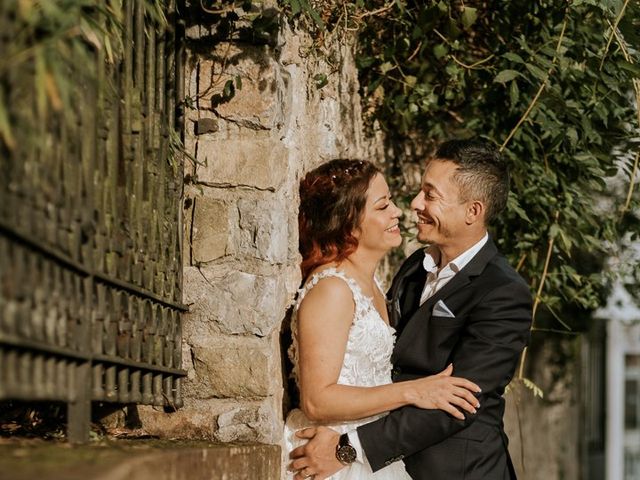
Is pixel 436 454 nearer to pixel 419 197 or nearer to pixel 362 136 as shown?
pixel 419 197

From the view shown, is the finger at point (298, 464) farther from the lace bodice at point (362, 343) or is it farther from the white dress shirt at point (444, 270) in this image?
the white dress shirt at point (444, 270)

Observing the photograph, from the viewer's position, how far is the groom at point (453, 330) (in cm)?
353

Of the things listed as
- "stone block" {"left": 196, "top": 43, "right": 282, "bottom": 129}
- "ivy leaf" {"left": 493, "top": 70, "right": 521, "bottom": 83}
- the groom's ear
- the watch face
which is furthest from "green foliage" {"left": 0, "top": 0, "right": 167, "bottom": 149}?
"ivy leaf" {"left": 493, "top": 70, "right": 521, "bottom": 83}

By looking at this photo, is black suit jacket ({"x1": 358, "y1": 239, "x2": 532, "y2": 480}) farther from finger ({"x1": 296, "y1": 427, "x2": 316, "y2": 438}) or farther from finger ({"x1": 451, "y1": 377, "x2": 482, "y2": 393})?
finger ({"x1": 296, "y1": 427, "x2": 316, "y2": 438})


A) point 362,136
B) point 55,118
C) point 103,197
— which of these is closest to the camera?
point 55,118

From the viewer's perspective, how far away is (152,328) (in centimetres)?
308

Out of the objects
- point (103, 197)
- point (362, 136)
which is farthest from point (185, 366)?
point (362, 136)

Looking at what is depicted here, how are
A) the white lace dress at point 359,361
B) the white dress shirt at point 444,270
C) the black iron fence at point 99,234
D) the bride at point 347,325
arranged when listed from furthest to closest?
the white dress shirt at point 444,270 → the white lace dress at point 359,361 → the bride at point 347,325 → the black iron fence at point 99,234

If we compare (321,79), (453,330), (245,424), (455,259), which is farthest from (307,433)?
(321,79)

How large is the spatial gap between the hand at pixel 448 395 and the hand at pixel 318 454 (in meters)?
0.30

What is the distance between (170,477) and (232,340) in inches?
38.4

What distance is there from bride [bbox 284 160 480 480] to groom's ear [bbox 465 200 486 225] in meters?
0.26

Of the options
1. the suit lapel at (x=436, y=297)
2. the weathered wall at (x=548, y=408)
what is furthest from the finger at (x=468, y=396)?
the weathered wall at (x=548, y=408)

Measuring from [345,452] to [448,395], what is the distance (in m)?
0.38
